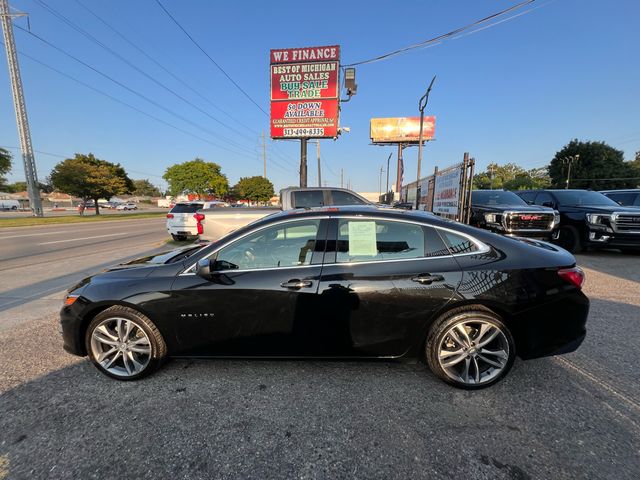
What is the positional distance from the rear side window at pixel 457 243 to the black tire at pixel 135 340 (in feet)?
8.57

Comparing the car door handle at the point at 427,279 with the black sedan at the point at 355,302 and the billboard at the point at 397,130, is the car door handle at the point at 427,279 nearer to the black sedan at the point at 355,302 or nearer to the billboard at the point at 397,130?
the black sedan at the point at 355,302

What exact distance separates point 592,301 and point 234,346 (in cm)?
522

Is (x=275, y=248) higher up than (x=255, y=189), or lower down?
lower down

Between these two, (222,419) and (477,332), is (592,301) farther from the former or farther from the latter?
(222,419)

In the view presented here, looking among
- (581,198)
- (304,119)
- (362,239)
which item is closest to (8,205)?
(304,119)

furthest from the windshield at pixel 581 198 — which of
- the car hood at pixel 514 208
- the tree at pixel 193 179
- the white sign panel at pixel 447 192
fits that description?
the tree at pixel 193 179

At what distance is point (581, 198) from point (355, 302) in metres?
9.88

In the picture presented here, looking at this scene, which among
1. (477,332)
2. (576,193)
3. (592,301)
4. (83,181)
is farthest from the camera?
(83,181)

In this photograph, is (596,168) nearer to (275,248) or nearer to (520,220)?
(520,220)

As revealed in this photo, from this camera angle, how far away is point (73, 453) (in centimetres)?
192

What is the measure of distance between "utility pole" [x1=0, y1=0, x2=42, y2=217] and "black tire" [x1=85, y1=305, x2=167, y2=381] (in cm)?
3186

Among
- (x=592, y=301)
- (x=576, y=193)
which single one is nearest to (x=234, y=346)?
(x=592, y=301)

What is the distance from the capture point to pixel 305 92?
13.8m

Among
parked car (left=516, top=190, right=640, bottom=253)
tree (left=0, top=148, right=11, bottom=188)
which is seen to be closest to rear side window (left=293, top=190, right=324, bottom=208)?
parked car (left=516, top=190, right=640, bottom=253)
